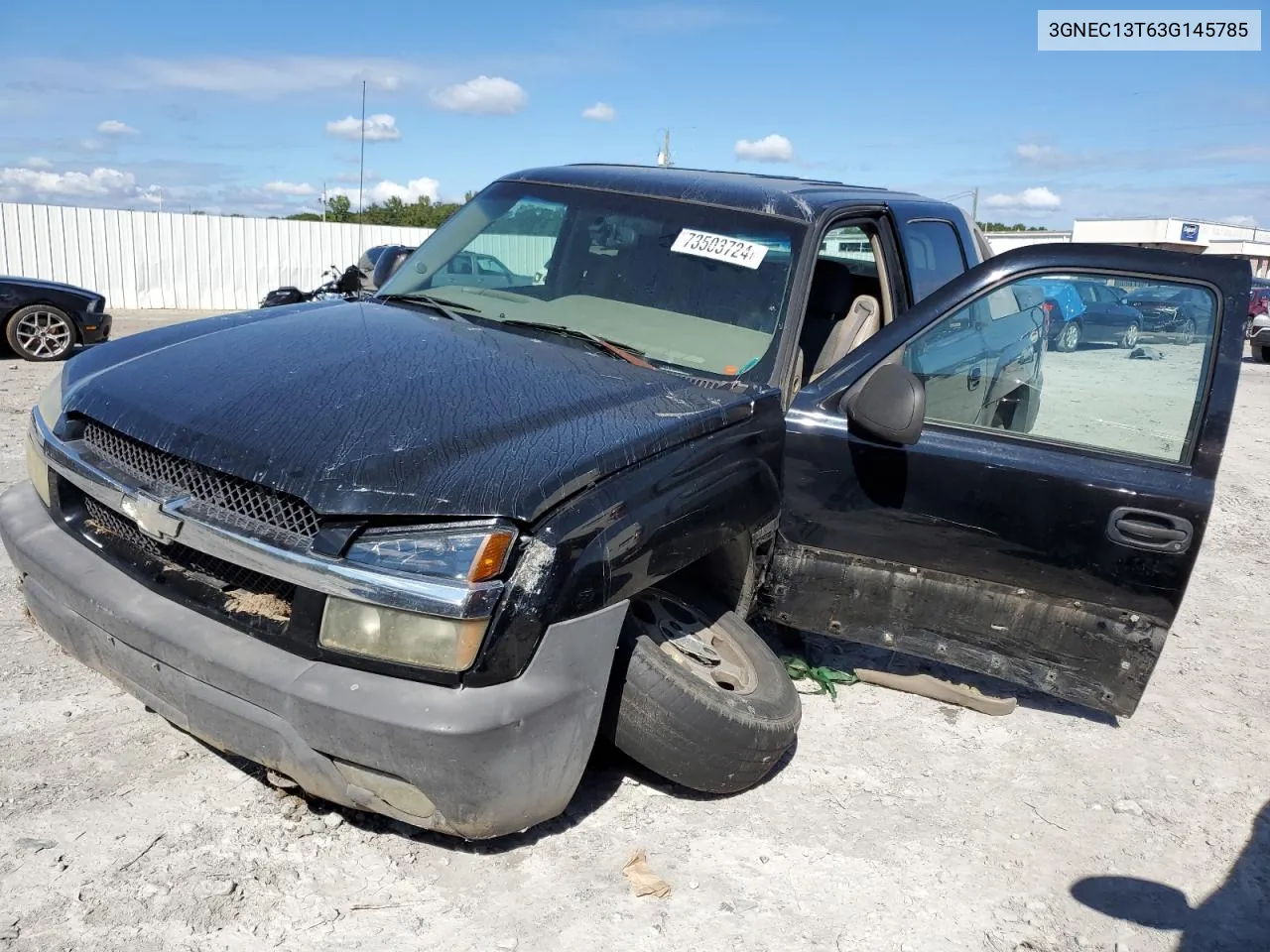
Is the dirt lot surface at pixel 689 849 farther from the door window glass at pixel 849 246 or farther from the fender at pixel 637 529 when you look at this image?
the door window glass at pixel 849 246

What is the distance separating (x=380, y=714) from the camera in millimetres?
2145

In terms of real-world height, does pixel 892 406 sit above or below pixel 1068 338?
below

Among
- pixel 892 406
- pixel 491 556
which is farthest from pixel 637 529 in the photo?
pixel 892 406

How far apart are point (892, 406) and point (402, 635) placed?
5.32 ft

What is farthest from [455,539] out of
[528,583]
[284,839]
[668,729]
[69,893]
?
[69,893]

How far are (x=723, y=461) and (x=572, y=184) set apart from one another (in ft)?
5.85

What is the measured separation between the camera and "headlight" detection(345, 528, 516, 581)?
2148 mm

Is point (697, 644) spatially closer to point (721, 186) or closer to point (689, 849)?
point (689, 849)

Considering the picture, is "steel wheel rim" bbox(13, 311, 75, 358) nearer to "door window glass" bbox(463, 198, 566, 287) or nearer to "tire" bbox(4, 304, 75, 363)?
"tire" bbox(4, 304, 75, 363)

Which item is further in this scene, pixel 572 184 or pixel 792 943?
pixel 572 184

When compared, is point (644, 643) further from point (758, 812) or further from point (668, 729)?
point (758, 812)

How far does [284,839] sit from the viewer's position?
104 inches

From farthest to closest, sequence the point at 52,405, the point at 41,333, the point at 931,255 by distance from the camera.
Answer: the point at 41,333
the point at 931,255
the point at 52,405

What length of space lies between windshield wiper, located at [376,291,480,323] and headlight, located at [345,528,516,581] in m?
1.46
